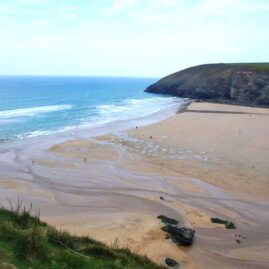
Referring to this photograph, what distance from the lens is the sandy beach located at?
13.7m

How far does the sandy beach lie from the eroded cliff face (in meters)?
43.5

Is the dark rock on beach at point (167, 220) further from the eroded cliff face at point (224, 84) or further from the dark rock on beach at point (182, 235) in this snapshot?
the eroded cliff face at point (224, 84)

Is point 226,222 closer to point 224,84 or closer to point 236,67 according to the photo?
point 224,84

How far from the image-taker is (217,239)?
46.7 ft

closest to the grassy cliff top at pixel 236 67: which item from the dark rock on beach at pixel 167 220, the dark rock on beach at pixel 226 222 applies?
the dark rock on beach at pixel 226 222

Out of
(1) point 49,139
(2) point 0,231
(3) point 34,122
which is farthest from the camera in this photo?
(3) point 34,122

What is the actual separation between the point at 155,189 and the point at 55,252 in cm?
1173

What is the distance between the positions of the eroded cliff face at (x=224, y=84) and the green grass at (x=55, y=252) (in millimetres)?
63777

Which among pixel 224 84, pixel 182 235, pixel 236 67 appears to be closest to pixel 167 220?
pixel 182 235

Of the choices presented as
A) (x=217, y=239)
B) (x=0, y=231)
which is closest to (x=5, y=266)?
(x=0, y=231)

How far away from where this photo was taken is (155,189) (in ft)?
66.1

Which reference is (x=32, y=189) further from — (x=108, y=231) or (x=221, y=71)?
(x=221, y=71)

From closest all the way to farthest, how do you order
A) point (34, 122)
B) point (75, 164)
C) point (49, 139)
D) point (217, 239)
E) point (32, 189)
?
1. point (217, 239)
2. point (32, 189)
3. point (75, 164)
4. point (49, 139)
5. point (34, 122)

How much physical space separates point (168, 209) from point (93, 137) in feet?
63.9
